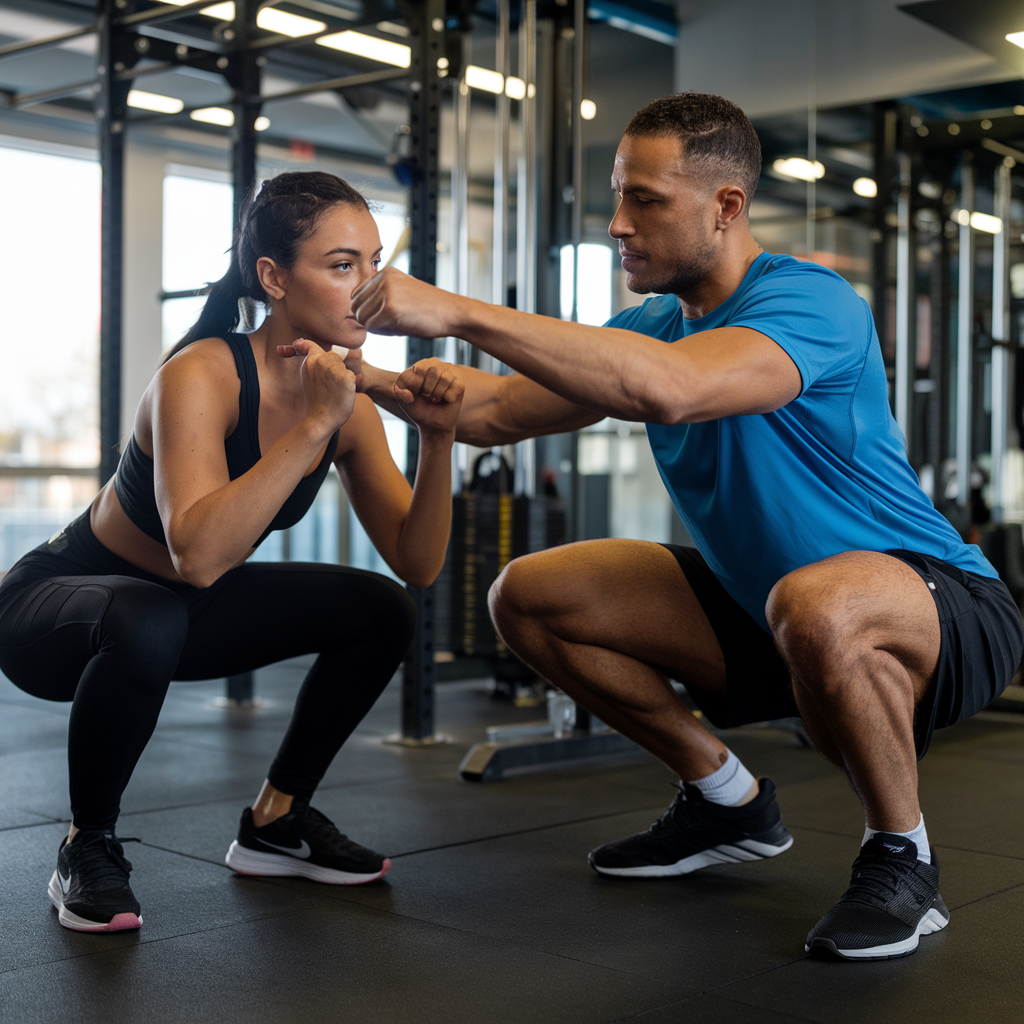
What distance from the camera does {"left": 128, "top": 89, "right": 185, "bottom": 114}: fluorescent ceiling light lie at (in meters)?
4.12

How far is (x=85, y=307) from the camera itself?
652 centimetres

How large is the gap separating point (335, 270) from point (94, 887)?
0.91 m

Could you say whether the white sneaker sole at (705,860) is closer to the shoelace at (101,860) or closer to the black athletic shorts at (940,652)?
the black athletic shorts at (940,652)

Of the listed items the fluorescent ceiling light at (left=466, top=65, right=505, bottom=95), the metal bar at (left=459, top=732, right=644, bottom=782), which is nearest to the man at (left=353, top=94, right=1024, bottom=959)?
the metal bar at (left=459, top=732, right=644, bottom=782)

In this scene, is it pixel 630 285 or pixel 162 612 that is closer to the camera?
pixel 162 612

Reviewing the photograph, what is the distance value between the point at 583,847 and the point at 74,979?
95cm

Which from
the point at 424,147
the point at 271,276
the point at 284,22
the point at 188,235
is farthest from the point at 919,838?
the point at 188,235

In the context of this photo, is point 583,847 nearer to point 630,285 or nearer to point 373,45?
point 630,285

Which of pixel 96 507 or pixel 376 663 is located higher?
pixel 96 507

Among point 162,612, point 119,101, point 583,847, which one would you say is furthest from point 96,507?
point 119,101

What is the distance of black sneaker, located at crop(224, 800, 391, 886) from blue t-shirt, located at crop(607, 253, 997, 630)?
73 centimetres

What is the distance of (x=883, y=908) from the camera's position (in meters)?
1.55

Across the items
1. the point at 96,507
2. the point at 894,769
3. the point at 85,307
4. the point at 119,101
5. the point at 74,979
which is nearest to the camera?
the point at 74,979

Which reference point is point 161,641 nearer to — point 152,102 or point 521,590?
point 521,590
